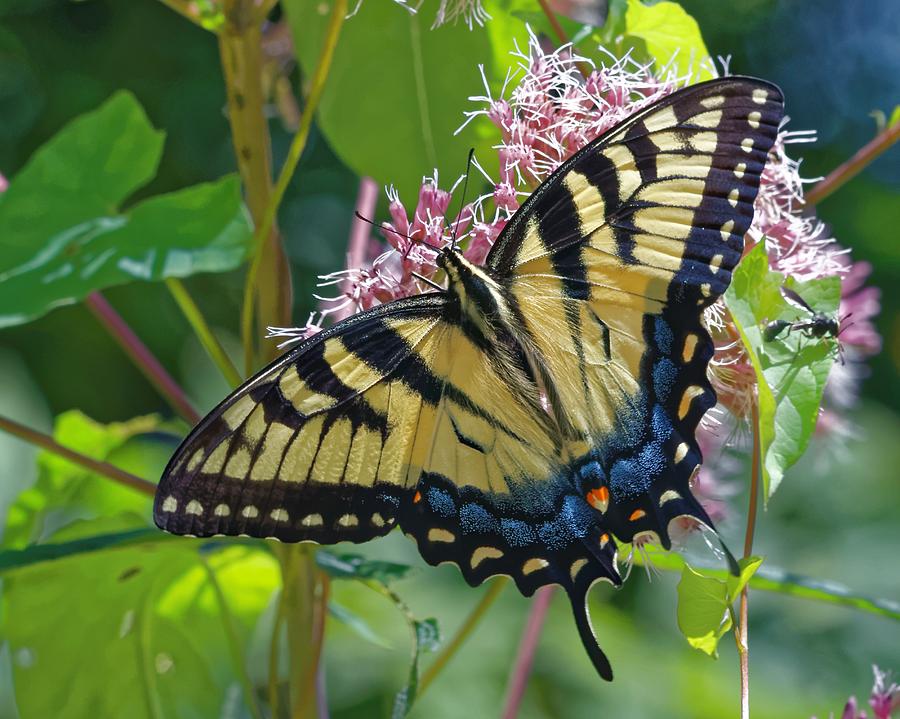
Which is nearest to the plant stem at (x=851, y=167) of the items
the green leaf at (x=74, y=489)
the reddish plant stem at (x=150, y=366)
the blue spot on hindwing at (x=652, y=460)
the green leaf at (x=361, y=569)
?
the blue spot on hindwing at (x=652, y=460)

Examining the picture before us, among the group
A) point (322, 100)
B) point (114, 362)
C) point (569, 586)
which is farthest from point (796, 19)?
point (569, 586)

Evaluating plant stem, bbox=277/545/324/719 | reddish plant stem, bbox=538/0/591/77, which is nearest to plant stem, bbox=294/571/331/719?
Answer: plant stem, bbox=277/545/324/719

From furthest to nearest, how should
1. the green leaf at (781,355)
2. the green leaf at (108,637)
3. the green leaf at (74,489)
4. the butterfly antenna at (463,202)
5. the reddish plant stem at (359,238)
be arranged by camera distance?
the green leaf at (74,489)
the green leaf at (108,637)
the reddish plant stem at (359,238)
the butterfly antenna at (463,202)
the green leaf at (781,355)

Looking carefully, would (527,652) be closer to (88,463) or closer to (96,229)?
(88,463)

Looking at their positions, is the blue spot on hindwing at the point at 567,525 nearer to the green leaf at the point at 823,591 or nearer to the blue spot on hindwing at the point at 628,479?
the blue spot on hindwing at the point at 628,479

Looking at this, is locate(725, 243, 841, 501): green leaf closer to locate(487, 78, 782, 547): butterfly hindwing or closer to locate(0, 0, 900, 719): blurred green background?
locate(487, 78, 782, 547): butterfly hindwing

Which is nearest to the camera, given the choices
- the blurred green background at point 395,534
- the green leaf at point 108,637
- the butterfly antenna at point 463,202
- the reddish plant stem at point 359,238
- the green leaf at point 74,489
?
the butterfly antenna at point 463,202

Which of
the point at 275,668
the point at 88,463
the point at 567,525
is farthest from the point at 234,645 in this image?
the point at 567,525
